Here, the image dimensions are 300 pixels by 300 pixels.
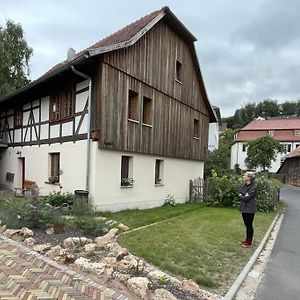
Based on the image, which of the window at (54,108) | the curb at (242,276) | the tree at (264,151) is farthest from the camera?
the tree at (264,151)

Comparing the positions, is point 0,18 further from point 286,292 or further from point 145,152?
point 286,292

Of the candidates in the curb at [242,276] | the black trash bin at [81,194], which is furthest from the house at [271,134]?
the curb at [242,276]

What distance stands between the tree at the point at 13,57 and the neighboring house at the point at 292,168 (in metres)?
28.2

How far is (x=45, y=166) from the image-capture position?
48.6ft

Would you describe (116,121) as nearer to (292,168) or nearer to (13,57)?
(13,57)

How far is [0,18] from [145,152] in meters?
18.7

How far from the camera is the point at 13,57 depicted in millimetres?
25484

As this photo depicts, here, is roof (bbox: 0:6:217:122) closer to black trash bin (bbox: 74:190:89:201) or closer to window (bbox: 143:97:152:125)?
window (bbox: 143:97:152:125)

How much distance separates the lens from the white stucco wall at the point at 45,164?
12.4 m

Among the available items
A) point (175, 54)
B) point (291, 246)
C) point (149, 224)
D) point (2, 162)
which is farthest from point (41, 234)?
point (2, 162)

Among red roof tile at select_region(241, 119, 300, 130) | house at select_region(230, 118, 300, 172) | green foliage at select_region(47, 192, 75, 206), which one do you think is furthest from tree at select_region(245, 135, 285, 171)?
green foliage at select_region(47, 192, 75, 206)

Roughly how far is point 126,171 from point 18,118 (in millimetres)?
7599

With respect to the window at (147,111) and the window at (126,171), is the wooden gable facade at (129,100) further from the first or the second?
the window at (126,171)

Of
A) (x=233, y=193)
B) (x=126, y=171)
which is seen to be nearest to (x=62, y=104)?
(x=126, y=171)
